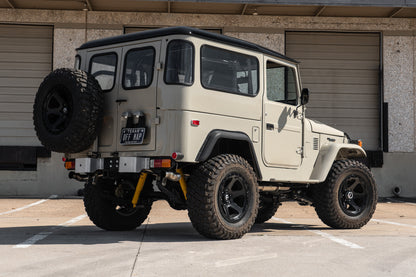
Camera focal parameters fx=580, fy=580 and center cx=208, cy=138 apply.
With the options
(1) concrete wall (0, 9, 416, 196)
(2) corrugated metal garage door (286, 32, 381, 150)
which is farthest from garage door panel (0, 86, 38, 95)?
(2) corrugated metal garage door (286, 32, 381, 150)

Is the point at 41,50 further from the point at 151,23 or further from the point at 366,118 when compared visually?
the point at 366,118

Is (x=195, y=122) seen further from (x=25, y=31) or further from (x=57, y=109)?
(x=25, y=31)

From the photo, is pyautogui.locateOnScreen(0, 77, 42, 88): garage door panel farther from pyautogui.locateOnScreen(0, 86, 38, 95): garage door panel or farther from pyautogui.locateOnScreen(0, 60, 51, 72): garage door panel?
pyautogui.locateOnScreen(0, 60, 51, 72): garage door panel

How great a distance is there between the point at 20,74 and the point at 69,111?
425 inches

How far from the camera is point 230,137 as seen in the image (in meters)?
6.93

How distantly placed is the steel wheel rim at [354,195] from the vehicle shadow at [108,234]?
552 millimetres

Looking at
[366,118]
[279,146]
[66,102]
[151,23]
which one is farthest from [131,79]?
[366,118]

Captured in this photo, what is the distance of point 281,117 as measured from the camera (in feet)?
25.9

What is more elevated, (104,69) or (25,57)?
(25,57)

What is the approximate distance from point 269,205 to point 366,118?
917 cm

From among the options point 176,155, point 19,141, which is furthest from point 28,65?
point 176,155

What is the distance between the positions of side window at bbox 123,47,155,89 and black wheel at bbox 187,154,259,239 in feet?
4.19

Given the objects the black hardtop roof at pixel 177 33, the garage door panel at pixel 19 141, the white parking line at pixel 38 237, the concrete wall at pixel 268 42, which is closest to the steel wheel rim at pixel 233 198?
the black hardtop roof at pixel 177 33

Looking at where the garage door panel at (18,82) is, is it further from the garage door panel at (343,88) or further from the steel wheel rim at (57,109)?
the steel wheel rim at (57,109)
